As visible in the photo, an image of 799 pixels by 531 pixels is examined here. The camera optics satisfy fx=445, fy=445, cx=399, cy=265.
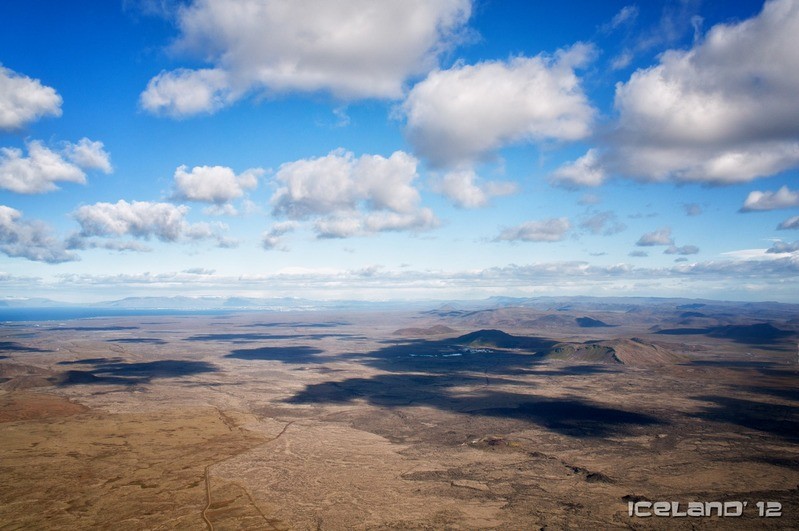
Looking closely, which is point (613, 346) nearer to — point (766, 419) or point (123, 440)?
point (766, 419)

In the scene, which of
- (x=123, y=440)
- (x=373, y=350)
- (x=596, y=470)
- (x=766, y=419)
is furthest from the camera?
(x=373, y=350)

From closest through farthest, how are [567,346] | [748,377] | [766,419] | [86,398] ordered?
1. [766,419]
2. [86,398]
3. [748,377]
4. [567,346]

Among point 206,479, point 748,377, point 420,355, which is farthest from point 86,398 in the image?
point 748,377

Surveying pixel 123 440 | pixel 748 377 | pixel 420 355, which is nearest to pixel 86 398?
pixel 123 440

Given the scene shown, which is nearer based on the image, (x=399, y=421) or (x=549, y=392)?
(x=399, y=421)

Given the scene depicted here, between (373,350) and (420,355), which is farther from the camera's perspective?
(373,350)

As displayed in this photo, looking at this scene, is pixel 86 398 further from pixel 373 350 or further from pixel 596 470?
pixel 373 350
